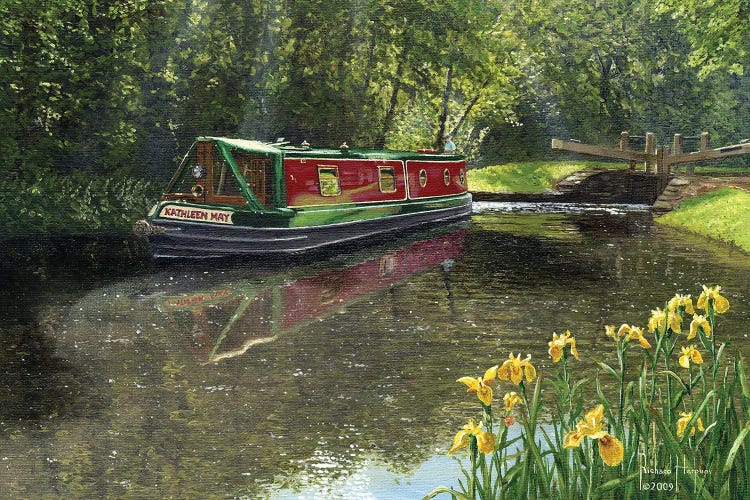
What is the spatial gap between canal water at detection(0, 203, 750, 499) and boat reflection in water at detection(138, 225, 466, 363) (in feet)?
0.10

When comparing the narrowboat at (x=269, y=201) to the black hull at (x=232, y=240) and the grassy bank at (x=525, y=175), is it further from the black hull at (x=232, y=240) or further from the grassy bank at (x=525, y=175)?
the grassy bank at (x=525, y=175)

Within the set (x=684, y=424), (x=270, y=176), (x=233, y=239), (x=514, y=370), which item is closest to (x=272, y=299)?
(x=233, y=239)

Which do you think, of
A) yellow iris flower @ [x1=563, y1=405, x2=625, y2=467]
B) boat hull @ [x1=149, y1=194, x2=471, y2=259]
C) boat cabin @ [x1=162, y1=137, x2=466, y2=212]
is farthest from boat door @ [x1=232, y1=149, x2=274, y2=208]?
yellow iris flower @ [x1=563, y1=405, x2=625, y2=467]

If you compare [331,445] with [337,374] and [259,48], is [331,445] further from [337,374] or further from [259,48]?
[259,48]

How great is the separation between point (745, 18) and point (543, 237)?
789 centimetres

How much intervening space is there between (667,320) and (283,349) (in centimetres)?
465

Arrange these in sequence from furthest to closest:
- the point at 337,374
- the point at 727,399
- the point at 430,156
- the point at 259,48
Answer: the point at 430,156, the point at 259,48, the point at 337,374, the point at 727,399

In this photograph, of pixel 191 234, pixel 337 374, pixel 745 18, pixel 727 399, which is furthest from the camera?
pixel 745 18

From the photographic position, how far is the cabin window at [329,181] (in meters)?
16.2

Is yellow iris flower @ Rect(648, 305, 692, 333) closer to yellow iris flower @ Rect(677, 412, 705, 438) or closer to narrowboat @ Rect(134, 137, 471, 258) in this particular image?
yellow iris flower @ Rect(677, 412, 705, 438)

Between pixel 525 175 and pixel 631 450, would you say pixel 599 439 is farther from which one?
pixel 525 175

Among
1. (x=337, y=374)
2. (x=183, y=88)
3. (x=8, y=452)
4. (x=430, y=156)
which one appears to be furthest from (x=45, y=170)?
(x=8, y=452)

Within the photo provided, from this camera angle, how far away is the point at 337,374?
24.0 feet

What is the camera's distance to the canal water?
5.21 metres
